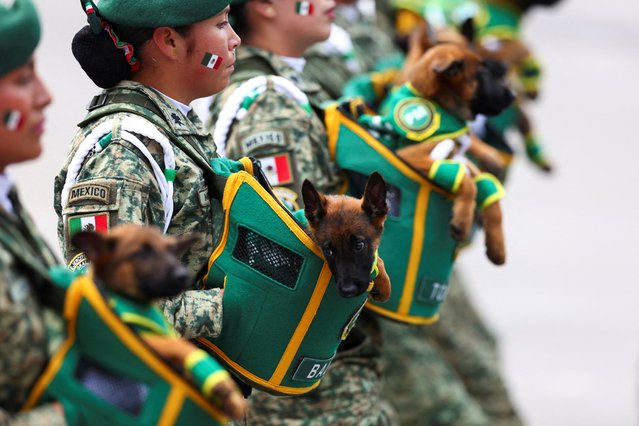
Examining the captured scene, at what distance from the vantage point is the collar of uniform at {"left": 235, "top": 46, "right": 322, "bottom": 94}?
5.28 m

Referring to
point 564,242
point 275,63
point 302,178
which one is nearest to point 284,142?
point 302,178

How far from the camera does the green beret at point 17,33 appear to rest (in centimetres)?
327

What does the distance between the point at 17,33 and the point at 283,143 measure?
1.77 m

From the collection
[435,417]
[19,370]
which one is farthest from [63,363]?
[435,417]

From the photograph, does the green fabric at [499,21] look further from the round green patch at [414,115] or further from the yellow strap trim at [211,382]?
the yellow strap trim at [211,382]

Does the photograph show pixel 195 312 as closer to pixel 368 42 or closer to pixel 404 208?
pixel 404 208

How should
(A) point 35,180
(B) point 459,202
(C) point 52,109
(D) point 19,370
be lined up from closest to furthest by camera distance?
1. (D) point 19,370
2. (B) point 459,202
3. (A) point 35,180
4. (C) point 52,109

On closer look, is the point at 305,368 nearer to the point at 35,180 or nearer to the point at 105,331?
the point at 105,331

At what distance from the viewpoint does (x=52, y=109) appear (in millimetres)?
12250

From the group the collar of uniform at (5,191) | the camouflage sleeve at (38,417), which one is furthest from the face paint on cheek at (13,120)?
the camouflage sleeve at (38,417)

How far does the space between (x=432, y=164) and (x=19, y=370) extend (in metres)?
2.17

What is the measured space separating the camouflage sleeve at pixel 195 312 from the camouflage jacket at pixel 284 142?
0.76 meters

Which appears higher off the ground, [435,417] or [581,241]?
[435,417]

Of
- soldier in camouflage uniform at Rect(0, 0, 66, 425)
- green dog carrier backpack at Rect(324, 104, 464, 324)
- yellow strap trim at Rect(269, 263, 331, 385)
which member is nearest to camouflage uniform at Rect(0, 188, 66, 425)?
soldier in camouflage uniform at Rect(0, 0, 66, 425)
